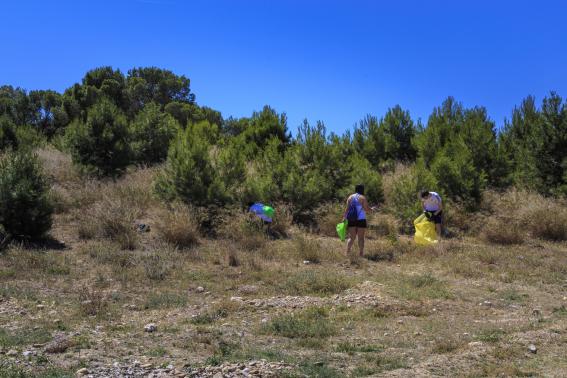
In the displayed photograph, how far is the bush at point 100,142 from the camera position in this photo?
17.5 m

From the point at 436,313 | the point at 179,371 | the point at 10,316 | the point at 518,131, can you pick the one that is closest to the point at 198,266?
the point at 10,316

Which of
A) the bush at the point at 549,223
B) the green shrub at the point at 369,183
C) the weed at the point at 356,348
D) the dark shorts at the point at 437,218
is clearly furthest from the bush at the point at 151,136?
the weed at the point at 356,348

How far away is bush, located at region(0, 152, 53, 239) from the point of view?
426 inches

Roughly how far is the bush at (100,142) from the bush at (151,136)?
2.35 metres

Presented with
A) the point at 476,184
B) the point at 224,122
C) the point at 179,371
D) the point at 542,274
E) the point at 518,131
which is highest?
the point at 224,122

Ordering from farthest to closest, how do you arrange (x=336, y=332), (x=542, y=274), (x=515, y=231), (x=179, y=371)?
(x=515, y=231)
(x=542, y=274)
(x=336, y=332)
(x=179, y=371)

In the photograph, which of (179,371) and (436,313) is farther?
(436,313)

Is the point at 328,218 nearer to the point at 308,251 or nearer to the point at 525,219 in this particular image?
the point at 308,251

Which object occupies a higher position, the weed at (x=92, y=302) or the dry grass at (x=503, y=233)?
the dry grass at (x=503, y=233)

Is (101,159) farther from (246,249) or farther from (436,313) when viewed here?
(436,313)

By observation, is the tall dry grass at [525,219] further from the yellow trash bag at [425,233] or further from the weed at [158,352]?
the weed at [158,352]

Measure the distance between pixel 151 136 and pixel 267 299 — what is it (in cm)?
1462

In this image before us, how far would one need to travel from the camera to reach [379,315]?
7.26 metres

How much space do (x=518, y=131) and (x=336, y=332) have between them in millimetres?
17908
